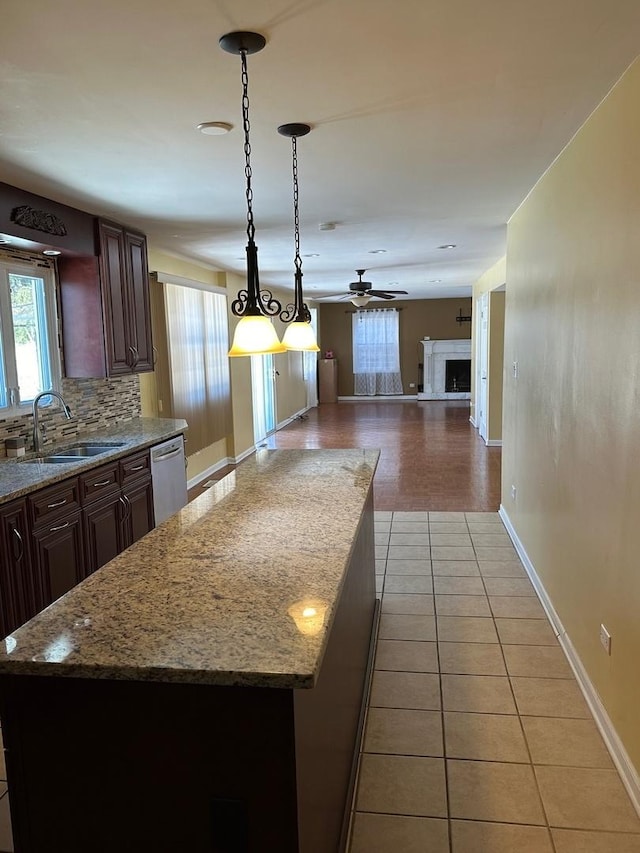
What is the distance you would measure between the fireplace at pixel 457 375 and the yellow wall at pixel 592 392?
10024mm

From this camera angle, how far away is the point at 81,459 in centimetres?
352

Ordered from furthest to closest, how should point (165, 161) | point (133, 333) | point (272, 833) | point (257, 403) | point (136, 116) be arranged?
point (257, 403) < point (133, 333) < point (165, 161) < point (136, 116) < point (272, 833)

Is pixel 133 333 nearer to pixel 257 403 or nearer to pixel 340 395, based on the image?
pixel 257 403

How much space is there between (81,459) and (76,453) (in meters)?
0.41

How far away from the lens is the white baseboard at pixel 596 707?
199 centimetres

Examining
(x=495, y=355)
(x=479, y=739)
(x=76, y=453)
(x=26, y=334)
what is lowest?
(x=479, y=739)

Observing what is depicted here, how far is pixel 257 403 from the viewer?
920 cm

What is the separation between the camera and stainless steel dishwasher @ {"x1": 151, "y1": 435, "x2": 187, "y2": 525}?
4.14 metres

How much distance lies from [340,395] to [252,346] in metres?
12.3

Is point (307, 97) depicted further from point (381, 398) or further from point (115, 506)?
point (381, 398)

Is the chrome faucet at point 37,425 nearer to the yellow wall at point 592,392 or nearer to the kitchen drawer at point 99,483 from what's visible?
the kitchen drawer at point 99,483

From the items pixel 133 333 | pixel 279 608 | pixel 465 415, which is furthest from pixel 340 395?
pixel 279 608

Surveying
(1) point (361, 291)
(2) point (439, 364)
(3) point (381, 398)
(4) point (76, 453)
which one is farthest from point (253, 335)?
(3) point (381, 398)

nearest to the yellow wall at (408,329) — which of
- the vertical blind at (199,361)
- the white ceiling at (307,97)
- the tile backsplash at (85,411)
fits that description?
the vertical blind at (199,361)
